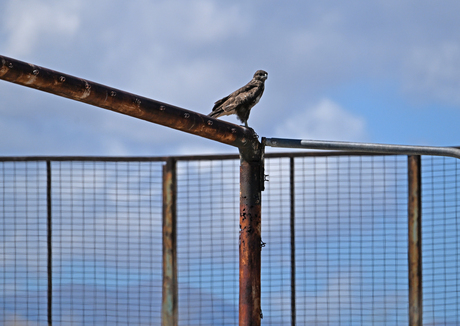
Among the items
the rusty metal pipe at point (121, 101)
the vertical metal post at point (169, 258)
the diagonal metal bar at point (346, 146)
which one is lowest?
the vertical metal post at point (169, 258)

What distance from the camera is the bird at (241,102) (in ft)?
13.8

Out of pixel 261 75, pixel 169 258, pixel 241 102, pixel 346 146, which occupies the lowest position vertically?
pixel 169 258

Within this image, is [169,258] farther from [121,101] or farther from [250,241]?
[121,101]

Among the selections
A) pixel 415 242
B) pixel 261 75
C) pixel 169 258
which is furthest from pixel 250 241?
pixel 415 242

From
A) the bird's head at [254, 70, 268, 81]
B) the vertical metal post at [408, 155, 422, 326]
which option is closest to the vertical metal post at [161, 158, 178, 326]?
the bird's head at [254, 70, 268, 81]

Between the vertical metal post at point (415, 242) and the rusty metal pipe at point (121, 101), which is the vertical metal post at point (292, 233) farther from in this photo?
the rusty metal pipe at point (121, 101)

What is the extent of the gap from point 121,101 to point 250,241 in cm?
94

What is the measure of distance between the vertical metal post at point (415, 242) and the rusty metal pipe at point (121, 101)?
103 inches

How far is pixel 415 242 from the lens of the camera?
491 centimetres

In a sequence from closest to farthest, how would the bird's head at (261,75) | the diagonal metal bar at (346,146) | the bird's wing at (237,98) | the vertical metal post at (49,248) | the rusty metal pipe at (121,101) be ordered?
the rusty metal pipe at (121,101) < the diagonal metal bar at (346,146) < the bird's wing at (237,98) < the bird's head at (261,75) < the vertical metal post at (49,248)

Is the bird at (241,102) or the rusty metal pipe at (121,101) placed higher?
the bird at (241,102)

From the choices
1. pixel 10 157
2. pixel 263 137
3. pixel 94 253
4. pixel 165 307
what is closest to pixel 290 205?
pixel 165 307

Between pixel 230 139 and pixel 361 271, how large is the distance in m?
2.63

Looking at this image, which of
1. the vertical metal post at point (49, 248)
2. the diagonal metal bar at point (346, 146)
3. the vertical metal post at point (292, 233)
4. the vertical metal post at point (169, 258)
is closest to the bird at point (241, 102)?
the vertical metal post at point (292, 233)
